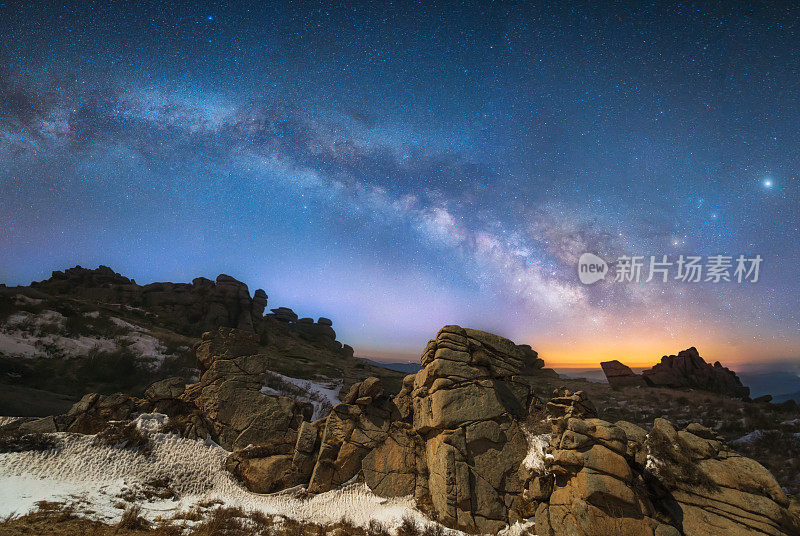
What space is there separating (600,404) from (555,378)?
113 ft

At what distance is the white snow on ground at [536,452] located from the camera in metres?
13.6

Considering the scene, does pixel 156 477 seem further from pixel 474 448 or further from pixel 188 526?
pixel 474 448

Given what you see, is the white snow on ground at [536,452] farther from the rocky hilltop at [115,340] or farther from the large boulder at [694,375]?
the large boulder at [694,375]

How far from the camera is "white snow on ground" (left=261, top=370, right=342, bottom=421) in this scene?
29.8 metres

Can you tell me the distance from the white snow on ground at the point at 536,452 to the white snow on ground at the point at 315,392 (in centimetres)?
1989

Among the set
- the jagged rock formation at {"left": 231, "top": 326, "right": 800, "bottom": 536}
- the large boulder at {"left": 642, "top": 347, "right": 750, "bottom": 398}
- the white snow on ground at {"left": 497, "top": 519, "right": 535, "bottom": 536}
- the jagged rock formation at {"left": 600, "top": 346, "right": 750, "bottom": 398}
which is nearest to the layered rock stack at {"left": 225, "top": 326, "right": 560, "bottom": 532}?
the jagged rock formation at {"left": 231, "top": 326, "right": 800, "bottom": 536}

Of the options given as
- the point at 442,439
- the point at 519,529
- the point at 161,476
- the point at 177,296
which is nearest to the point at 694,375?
the point at 519,529

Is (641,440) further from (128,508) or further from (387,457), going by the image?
(128,508)

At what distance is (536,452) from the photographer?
1423 centimetres

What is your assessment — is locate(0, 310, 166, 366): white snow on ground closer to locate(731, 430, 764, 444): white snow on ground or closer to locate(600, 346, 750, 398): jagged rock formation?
Result: locate(731, 430, 764, 444): white snow on ground

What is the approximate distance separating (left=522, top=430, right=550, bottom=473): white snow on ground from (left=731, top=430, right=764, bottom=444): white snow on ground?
20428 millimetres

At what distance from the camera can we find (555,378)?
7275 centimetres

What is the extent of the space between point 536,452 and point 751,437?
74.3 ft

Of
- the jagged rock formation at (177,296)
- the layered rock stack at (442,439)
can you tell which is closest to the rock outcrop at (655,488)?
the layered rock stack at (442,439)
